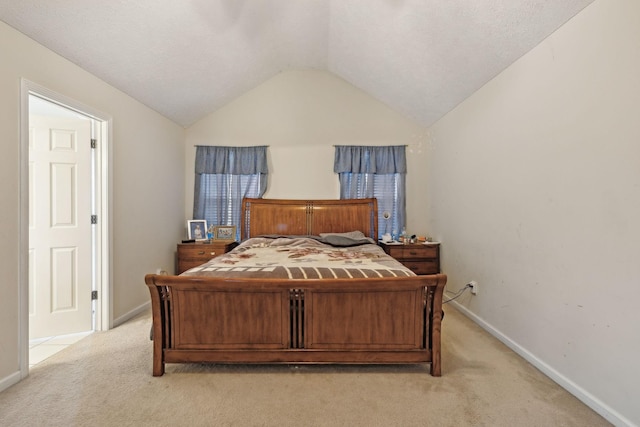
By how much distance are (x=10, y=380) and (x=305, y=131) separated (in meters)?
3.91

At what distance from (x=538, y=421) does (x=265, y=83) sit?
186 inches

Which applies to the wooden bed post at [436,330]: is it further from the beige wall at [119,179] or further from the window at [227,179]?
the window at [227,179]

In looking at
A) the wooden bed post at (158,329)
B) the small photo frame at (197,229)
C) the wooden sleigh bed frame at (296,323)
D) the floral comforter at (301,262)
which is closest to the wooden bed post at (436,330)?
the wooden sleigh bed frame at (296,323)

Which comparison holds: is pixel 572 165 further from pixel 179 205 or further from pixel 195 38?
pixel 179 205

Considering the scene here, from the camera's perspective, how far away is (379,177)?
4.47 m

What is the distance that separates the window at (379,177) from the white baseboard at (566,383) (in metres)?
1.91

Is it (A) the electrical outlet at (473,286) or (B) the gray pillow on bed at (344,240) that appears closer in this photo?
(A) the electrical outlet at (473,286)

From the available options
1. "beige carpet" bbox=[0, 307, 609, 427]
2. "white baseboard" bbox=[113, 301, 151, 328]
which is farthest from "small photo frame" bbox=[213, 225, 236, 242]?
"beige carpet" bbox=[0, 307, 609, 427]

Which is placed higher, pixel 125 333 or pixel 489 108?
pixel 489 108

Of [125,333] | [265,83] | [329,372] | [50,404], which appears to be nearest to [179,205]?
[125,333]

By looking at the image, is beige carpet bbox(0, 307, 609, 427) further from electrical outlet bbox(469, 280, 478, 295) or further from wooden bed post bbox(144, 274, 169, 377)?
electrical outlet bbox(469, 280, 478, 295)

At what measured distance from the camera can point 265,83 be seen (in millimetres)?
4535

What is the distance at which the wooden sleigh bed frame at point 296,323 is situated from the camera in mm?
2033

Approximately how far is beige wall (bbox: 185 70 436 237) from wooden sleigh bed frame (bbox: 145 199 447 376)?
2.57m
